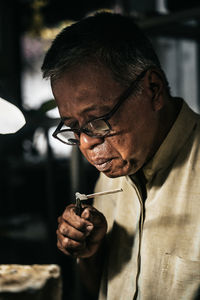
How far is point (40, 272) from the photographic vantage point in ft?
5.30

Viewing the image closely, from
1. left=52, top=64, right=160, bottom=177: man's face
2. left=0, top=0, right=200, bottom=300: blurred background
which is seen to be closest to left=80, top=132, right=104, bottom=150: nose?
left=52, top=64, right=160, bottom=177: man's face

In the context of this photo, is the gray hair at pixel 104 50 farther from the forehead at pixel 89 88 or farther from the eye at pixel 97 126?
the eye at pixel 97 126

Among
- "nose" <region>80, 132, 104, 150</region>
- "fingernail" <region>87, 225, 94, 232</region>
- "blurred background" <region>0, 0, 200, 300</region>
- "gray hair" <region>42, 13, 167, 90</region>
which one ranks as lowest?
"blurred background" <region>0, 0, 200, 300</region>

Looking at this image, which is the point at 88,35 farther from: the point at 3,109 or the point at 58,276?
the point at 58,276

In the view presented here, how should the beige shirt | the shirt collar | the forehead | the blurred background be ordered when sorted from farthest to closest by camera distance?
the blurred background
the shirt collar
the beige shirt
the forehead

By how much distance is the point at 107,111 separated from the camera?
1.51 m

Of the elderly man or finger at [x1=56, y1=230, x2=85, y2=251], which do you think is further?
finger at [x1=56, y1=230, x2=85, y2=251]

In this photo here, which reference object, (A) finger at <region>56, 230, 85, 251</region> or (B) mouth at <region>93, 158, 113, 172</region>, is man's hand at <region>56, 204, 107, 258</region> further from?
(B) mouth at <region>93, 158, 113, 172</region>

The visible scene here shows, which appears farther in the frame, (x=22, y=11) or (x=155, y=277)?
(x=22, y=11)

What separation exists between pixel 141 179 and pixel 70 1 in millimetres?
8238

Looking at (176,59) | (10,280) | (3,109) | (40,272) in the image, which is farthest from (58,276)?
(176,59)

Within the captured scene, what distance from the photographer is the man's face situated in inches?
58.9

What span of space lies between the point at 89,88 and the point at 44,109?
1.14 ft

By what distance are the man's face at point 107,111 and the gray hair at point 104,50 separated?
4 cm
